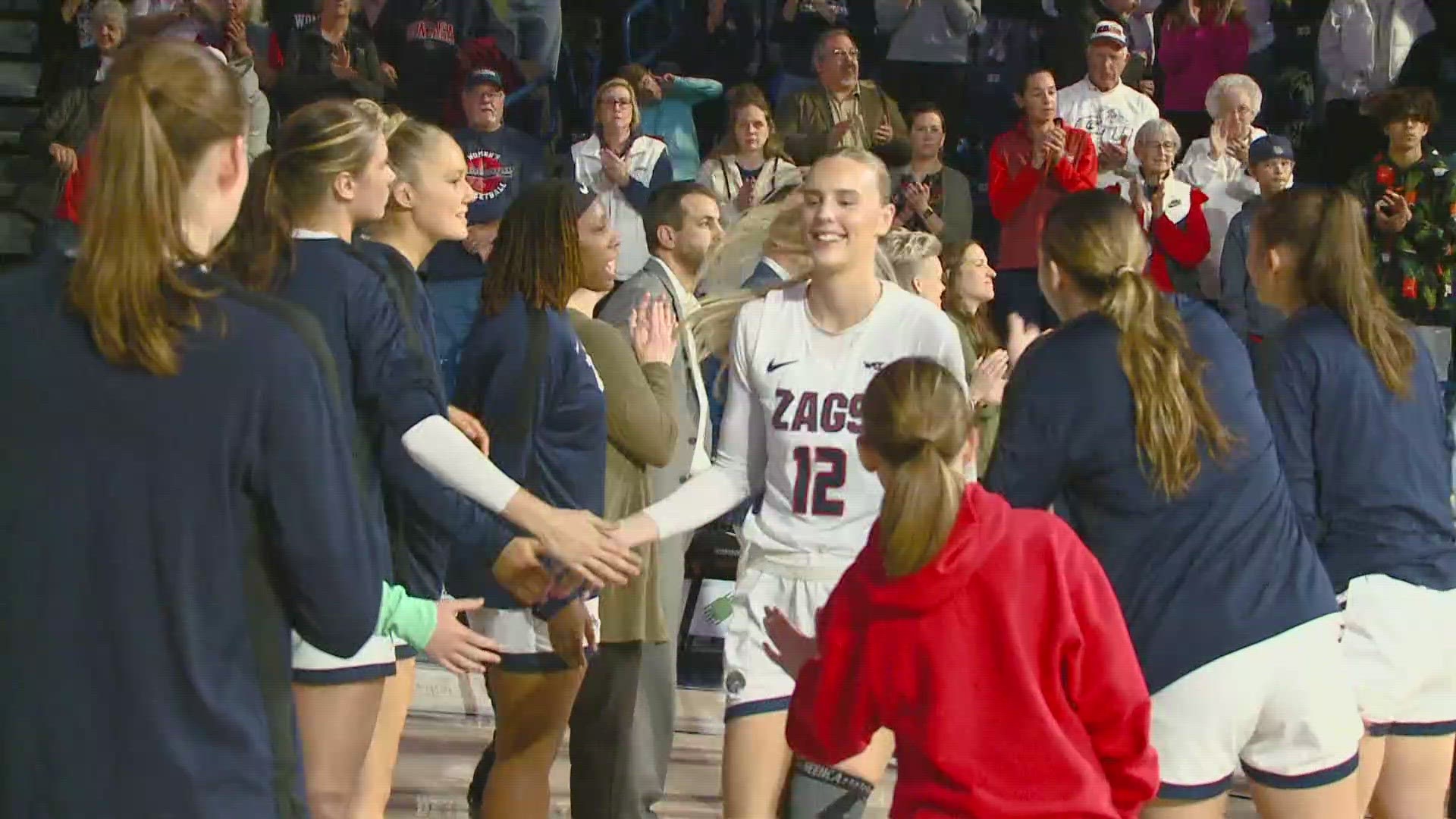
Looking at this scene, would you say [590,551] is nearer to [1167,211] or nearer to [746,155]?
[746,155]

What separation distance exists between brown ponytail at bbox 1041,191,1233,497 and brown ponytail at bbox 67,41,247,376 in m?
1.86

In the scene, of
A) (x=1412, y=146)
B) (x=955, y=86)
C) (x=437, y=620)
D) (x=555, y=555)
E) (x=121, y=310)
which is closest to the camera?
(x=121, y=310)

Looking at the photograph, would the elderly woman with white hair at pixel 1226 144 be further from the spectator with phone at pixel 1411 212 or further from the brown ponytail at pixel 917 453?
the brown ponytail at pixel 917 453

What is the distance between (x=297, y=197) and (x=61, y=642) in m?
1.67

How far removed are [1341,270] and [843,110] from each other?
6.38 meters

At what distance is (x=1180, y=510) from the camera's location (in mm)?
3734

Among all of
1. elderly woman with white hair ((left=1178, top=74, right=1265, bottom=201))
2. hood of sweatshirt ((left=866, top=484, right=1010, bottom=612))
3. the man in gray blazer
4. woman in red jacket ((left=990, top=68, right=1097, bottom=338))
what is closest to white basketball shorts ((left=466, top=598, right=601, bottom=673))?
the man in gray blazer

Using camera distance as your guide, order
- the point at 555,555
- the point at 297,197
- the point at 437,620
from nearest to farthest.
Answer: the point at 437,620
the point at 297,197
the point at 555,555

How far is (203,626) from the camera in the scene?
8.00ft

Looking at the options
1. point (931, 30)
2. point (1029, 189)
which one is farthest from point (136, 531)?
point (931, 30)

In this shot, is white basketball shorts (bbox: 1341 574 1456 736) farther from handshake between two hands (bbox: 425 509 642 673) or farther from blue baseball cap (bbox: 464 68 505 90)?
blue baseball cap (bbox: 464 68 505 90)

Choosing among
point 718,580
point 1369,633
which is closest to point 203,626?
point 1369,633

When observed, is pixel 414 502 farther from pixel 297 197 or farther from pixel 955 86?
pixel 955 86

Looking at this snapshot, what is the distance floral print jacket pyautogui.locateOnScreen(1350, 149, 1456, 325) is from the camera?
398 inches
